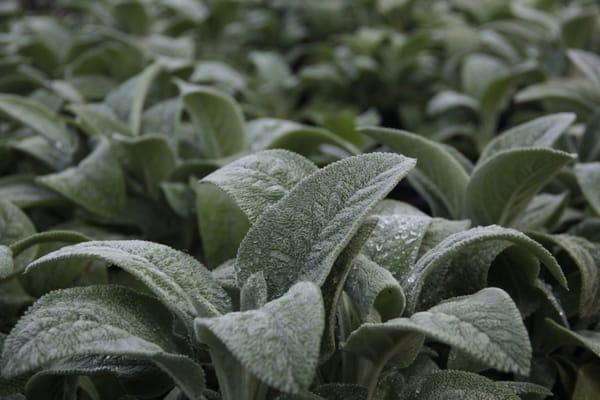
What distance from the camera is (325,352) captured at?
0.73 metres

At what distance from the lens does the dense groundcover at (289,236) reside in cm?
67

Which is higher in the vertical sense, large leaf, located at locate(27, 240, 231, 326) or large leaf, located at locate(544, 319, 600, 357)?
large leaf, located at locate(27, 240, 231, 326)

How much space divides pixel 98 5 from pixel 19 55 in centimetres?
49

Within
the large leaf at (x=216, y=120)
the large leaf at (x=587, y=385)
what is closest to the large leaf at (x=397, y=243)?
the large leaf at (x=587, y=385)

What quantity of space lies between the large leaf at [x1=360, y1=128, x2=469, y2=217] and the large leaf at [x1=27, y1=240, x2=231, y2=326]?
39 cm

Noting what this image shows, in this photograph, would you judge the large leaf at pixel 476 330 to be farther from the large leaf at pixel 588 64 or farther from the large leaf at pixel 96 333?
the large leaf at pixel 588 64

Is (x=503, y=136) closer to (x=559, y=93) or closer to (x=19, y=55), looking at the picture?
(x=559, y=93)

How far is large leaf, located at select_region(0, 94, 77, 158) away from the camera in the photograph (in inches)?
51.8

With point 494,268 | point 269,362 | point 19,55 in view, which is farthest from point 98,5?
point 269,362

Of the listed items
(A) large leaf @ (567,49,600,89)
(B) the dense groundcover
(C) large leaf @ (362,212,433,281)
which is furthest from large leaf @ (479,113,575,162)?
(A) large leaf @ (567,49,600,89)

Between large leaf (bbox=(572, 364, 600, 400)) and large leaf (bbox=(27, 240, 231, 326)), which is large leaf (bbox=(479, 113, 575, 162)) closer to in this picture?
large leaf (bbox=(572, 364, 600, 400))

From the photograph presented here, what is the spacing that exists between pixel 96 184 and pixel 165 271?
0.53 meters

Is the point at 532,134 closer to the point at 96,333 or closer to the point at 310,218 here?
the point at 310,218

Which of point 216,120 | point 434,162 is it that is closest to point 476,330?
point 434,162
